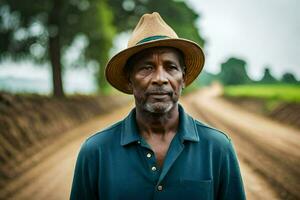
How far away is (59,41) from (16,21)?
2.13 m

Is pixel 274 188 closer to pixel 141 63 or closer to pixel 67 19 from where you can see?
pixel 141 63

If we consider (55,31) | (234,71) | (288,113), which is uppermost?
(55,31)

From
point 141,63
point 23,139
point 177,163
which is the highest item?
point 141,63

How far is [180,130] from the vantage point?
2.60 metres

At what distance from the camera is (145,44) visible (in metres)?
2.61

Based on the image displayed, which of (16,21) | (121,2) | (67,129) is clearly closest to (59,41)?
(16,21)

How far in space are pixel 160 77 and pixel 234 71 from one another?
120 feet

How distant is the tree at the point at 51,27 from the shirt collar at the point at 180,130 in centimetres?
1275

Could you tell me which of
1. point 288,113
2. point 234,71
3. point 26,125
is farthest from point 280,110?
point 234,71

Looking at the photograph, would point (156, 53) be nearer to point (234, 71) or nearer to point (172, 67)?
point (172, 67)

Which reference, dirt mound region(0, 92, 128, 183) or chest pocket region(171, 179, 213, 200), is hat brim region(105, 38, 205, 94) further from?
dirt mound region(0, 92, 128, 183)

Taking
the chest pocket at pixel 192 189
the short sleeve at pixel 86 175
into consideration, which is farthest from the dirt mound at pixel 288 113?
the short sleeve at pixel 86 175

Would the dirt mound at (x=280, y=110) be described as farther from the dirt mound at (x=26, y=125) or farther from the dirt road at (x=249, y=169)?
the dirt mound at (x=26, y=125)

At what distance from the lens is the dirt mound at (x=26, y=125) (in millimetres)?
8539
